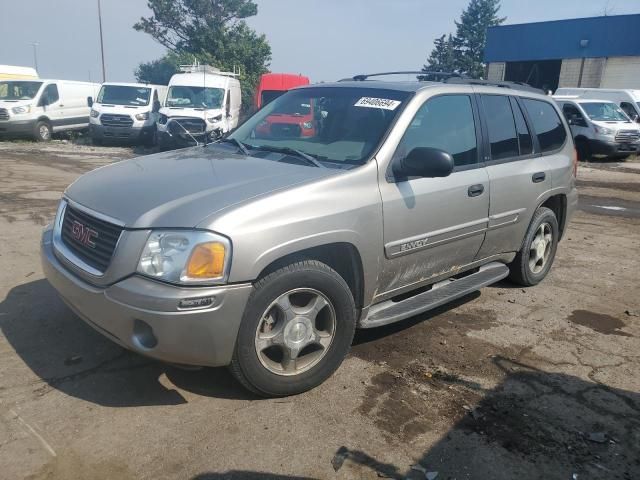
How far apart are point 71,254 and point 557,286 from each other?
14.3ft

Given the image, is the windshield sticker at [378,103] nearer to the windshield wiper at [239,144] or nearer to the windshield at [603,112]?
the windshield wiper at [239,144]

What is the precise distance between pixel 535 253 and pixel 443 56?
63355 millimetres

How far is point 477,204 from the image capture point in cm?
409

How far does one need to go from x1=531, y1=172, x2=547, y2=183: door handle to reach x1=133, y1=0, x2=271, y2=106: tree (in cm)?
4037

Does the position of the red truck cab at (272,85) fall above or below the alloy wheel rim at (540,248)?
above

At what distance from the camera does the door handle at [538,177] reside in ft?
15.6

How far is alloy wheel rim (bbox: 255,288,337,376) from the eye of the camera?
2998 millimetres

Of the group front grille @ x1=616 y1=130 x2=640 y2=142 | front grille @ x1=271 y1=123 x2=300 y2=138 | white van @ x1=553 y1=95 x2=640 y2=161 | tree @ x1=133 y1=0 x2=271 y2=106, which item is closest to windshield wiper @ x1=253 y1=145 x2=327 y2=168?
front grille @ x1=271 y1=123 x2=300 y2=138

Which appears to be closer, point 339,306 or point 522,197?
point 339,306

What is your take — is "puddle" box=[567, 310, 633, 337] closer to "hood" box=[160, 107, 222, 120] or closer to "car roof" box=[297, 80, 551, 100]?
"car roof" box=[297, 80, 551, 100]

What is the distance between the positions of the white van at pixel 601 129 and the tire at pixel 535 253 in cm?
1286

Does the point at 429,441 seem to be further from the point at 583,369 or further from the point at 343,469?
the point at 583,369

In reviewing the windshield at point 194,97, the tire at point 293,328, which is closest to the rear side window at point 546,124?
the tire at point 293,328

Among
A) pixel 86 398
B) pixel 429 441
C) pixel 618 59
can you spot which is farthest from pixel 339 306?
pixel 618 59
